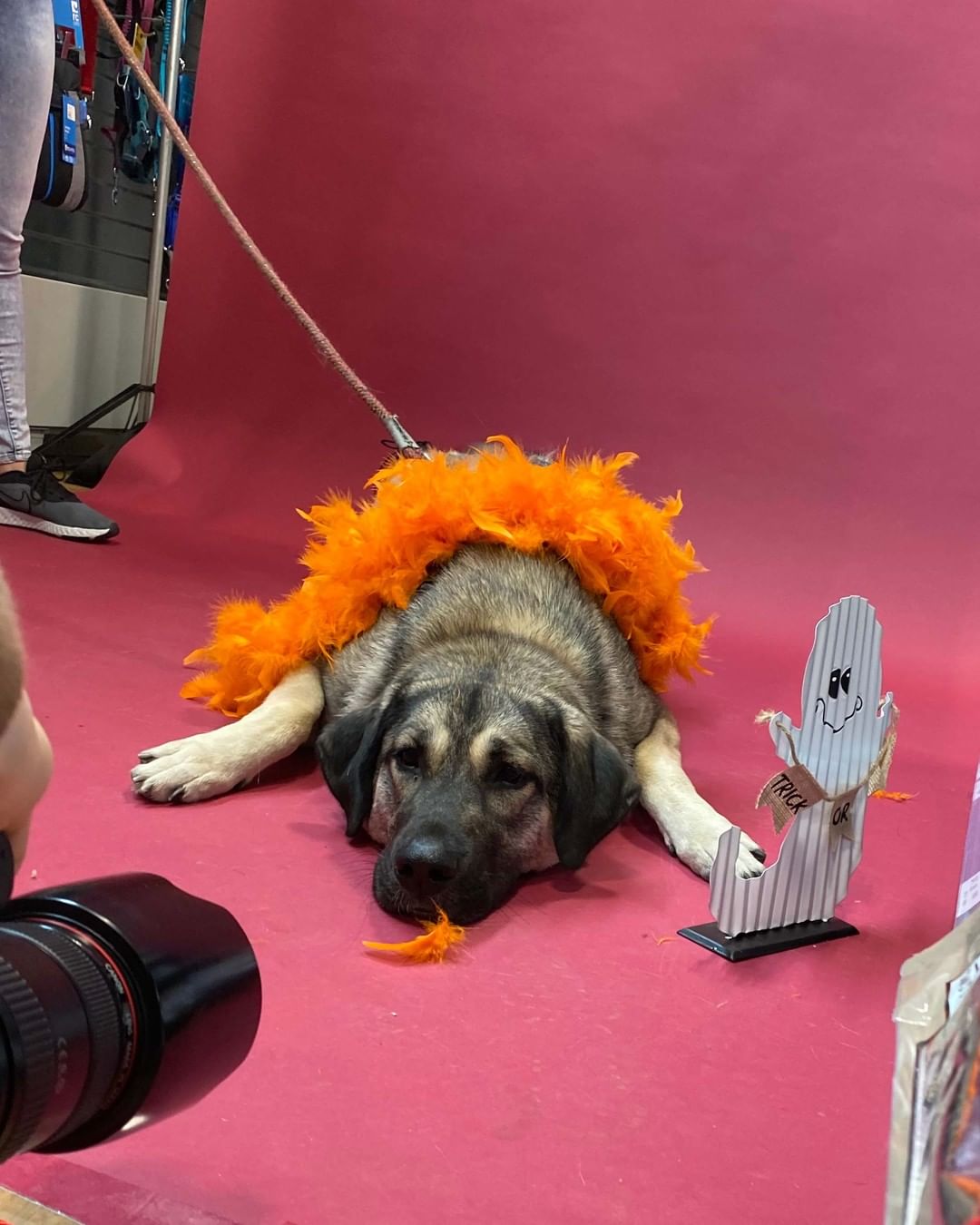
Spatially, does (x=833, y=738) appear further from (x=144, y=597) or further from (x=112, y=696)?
(x=144, y=597)

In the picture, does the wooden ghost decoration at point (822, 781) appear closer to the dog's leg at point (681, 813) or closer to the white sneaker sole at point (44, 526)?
the dog's leg at point (681, 813)

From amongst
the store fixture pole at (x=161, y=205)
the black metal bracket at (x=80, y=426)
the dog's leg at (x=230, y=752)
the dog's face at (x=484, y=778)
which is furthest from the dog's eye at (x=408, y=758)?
the store fixture pole at (x=161, y=205)

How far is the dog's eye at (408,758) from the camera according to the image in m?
1.92

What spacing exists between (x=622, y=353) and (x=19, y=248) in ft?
6.96

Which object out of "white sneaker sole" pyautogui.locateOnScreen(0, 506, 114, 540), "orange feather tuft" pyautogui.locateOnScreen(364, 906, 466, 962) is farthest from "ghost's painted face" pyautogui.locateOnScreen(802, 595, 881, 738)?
"white sneaker sole" pyautogui.locateOnScreen(0, 506, 114, 540)

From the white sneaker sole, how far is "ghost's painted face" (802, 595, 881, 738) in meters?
2.96

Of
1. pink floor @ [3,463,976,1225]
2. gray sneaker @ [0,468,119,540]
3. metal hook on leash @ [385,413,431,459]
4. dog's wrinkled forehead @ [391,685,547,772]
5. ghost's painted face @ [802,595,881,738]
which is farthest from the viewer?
gray sneaker @ [0,468,119,540]

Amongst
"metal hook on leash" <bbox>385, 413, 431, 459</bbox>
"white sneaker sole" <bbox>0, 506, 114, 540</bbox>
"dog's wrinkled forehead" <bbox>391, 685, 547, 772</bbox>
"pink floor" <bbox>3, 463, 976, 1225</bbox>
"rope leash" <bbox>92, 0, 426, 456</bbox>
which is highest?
"rope leash" <bbox>92, 0, 426, 456</bbox>

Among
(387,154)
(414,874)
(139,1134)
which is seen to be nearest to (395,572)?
(414,874)

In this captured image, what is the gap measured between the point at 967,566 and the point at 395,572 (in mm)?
2246

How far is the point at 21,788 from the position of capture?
28.1 inches

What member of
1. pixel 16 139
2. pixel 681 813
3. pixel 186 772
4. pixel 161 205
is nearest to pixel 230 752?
pixel 186 772

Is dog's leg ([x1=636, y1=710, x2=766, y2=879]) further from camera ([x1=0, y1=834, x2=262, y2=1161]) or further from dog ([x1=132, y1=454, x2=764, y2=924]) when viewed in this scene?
camera ([x1=0, y1=834, x2=262, y2=1161])

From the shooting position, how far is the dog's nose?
5.56 feet
